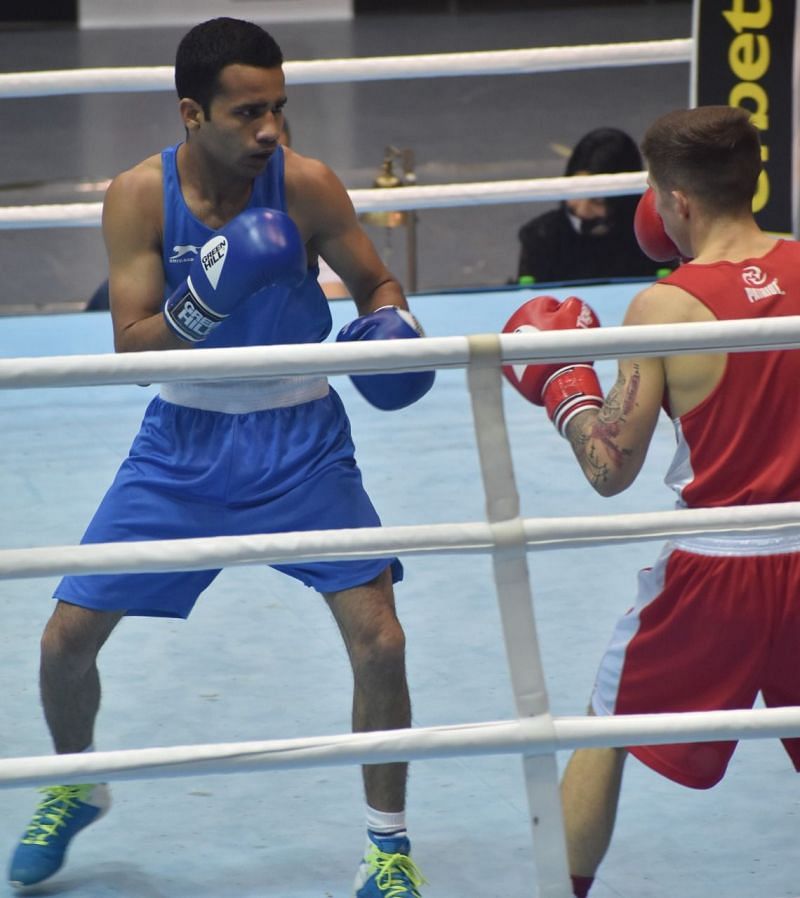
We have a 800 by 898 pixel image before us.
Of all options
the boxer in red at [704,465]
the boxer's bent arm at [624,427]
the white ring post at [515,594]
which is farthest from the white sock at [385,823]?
the boxer's bent arm at [624,427]

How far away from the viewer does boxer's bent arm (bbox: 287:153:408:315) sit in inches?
93.7

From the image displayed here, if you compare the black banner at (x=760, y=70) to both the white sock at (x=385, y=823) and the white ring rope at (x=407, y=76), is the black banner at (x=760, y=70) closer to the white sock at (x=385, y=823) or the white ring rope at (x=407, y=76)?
the white ring rope at (x=407, y=76)

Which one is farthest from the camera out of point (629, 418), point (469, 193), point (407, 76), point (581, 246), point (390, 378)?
point (581, 246)

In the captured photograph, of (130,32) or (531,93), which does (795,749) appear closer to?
(531,93)

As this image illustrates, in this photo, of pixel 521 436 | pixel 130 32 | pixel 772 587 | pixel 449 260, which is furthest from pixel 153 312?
pixel 130 32

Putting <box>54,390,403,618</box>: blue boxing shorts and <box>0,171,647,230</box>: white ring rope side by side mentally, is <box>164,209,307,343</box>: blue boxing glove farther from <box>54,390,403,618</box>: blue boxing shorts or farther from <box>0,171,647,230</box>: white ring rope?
<box>0,171,647,230</box>: white ring rope

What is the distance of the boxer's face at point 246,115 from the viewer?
7.41 ft

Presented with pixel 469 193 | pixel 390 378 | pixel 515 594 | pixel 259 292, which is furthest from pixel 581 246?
pixel 515 594

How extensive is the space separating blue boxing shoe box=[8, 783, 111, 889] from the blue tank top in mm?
661

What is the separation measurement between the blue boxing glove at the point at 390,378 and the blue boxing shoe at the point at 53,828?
67 centimetres

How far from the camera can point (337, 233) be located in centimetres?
240

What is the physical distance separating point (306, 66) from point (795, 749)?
94.7 inches

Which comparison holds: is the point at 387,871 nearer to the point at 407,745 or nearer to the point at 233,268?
the point at 407,745

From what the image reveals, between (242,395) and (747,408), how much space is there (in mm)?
744
